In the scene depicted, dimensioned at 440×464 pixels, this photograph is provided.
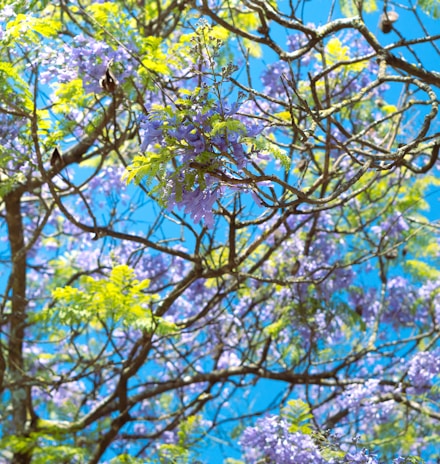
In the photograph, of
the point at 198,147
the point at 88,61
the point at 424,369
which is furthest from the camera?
the point at 424,369

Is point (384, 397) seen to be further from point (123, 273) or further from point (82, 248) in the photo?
point (82, 248)

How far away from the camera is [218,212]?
3424 mm

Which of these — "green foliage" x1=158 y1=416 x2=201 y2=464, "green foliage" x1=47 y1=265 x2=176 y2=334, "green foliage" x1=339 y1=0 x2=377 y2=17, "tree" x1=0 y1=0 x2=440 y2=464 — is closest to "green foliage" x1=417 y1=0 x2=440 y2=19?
"tree" x1=0 y1=0 x2=440 y2=464

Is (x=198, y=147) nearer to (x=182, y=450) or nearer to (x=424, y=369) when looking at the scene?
(x=182, y=450)

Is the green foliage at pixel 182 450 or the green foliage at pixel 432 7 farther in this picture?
the green foliage at pixel 182 450

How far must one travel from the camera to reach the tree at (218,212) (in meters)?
2.88

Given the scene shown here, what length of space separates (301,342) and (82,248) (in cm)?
297

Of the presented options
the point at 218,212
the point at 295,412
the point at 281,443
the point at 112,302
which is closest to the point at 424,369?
the point at 295,412

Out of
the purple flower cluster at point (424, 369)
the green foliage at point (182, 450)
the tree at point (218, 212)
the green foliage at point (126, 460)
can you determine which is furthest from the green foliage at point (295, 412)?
the purple flower cluster at point (424, 369)

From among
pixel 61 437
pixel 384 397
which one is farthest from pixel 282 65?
pixel 61 437

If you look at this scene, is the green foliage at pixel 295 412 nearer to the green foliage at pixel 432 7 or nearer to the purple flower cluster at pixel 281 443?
the purple flower cluster at pixel 281 443

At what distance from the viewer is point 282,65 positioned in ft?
21.2

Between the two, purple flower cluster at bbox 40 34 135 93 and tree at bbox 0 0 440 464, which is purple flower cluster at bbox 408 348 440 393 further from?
purple flower cluster at bbox 40 34 135 93

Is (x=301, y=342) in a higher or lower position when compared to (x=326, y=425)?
higher
